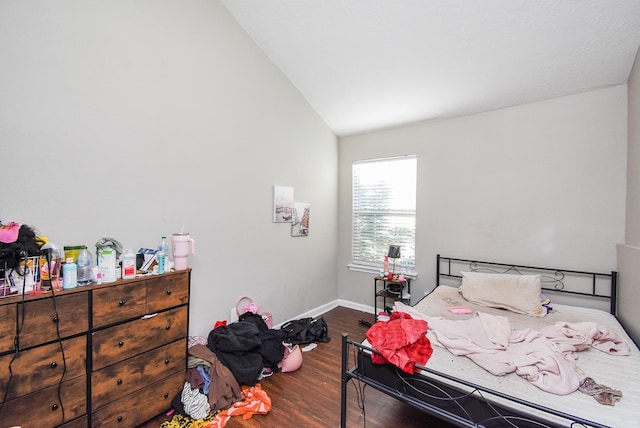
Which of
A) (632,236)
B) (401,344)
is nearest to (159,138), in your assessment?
(401,344)

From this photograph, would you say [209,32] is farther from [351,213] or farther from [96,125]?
[351,213]

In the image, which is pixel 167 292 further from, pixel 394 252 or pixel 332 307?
pixel 332 307

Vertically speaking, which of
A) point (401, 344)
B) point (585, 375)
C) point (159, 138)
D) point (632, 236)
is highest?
point (159, 138)

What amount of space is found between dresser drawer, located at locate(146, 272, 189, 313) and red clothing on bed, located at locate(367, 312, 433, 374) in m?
1.41

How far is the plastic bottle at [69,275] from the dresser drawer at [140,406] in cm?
78

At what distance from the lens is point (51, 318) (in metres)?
1.40

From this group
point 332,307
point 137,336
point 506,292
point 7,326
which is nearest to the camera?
point 7,326

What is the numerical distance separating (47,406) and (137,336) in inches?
18.4

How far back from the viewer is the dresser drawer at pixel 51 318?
1.33 m

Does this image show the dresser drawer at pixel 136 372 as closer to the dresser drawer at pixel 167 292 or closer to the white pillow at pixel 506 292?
the dresser drawer at pixel 167 292

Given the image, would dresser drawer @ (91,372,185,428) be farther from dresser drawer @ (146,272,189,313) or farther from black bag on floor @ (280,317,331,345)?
black bag on floor @ (280,317,331,345)

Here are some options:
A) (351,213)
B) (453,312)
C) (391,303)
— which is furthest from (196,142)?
(391,303)

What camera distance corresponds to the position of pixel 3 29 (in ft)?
4.92

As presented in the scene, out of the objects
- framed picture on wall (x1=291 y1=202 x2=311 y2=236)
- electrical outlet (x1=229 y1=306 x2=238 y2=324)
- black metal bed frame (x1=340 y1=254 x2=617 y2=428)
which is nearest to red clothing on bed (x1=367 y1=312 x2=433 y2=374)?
black metal bed frame (x1=340 y1=254 x2=617 y2=428)
